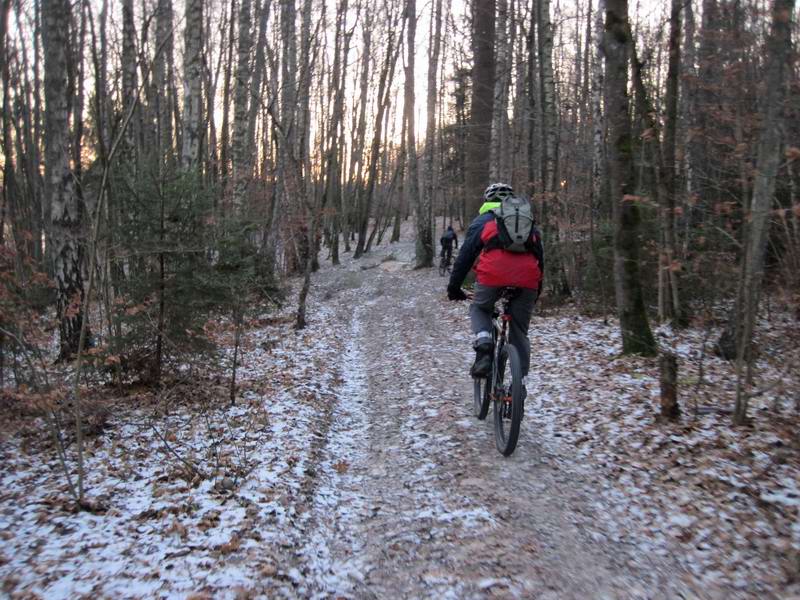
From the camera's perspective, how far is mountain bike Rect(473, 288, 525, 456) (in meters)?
4.72

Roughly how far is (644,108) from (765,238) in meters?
2.96

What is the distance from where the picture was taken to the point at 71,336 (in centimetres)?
834

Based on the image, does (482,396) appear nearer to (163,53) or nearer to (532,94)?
(163,53)

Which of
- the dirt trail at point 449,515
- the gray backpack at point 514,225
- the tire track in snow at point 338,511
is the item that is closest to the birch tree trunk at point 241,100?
the dirt trail at point 449,515

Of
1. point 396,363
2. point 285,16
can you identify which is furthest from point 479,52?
point 396,363

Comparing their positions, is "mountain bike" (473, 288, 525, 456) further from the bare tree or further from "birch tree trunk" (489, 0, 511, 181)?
"birch tree trunk" (489, 0, 511, 181)

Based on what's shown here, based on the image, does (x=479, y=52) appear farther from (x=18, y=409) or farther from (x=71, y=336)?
(x=18, y=409)

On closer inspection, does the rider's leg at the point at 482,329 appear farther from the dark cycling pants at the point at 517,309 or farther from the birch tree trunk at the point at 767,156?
the birch tree trunk at the point at 767,156

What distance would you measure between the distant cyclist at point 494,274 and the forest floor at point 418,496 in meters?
0.94

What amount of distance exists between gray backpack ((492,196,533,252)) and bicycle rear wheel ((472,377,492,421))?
138cm

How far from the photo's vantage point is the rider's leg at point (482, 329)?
533cm

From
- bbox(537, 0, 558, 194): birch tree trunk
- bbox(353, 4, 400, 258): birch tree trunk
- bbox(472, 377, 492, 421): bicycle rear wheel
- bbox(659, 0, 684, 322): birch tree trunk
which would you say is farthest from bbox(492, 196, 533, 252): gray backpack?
bbox(353, 4, 400, 258): birch tree trunk

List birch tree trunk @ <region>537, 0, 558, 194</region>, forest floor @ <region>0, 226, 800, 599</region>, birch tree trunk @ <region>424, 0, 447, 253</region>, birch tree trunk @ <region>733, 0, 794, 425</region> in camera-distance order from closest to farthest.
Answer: forest floor @ <region>0, 226, 800, 599</region> < birch tree trunk @ <region>733, 0, 794, 425</region> < birch tree trunk @ <region>537, 0, 558, 194</region> < birch tree trunk @ <region>424, 0, 447, 253</region>

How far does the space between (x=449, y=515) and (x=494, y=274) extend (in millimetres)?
2147
